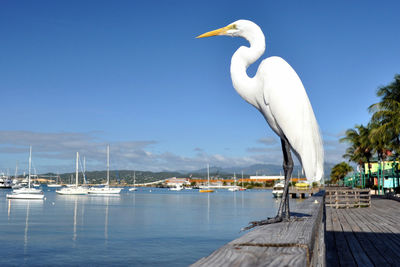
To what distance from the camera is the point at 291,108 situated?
11.8 feet

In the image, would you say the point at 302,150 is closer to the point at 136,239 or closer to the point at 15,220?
the point at 136,239

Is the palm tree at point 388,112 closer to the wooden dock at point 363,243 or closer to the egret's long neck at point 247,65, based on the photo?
the wooden dock at point 363,243

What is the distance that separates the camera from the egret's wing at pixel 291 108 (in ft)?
11.9

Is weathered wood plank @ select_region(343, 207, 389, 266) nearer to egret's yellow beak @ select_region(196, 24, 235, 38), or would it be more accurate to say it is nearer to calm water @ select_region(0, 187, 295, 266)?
egret's yellow beak @ select_region(196, 24, 235, 38)

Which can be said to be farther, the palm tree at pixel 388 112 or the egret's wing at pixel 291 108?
the palm tree at pixel 388 112

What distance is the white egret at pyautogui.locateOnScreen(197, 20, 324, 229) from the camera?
3.62 m

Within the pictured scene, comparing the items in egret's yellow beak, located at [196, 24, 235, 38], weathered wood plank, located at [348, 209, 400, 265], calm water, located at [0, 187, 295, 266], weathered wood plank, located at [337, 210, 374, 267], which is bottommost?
Answer: calm water, located at [0, 187, 295, 266]

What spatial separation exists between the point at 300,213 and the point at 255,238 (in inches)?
78.7

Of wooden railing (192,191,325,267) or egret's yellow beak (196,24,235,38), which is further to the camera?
egret's yellow beak (196,24,235,38)

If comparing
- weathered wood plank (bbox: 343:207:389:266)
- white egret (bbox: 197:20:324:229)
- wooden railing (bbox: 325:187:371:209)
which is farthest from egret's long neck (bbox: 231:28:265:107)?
wooden railing (bbox: 325:187:371:209)

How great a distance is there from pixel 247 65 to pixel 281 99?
21.2 inches

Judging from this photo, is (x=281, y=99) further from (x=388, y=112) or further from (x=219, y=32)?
(x=388, y=112)

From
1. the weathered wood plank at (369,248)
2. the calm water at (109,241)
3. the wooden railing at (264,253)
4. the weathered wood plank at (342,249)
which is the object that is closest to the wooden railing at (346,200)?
the calm water at (109,241)

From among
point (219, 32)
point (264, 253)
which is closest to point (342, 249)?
point (219, 32)
